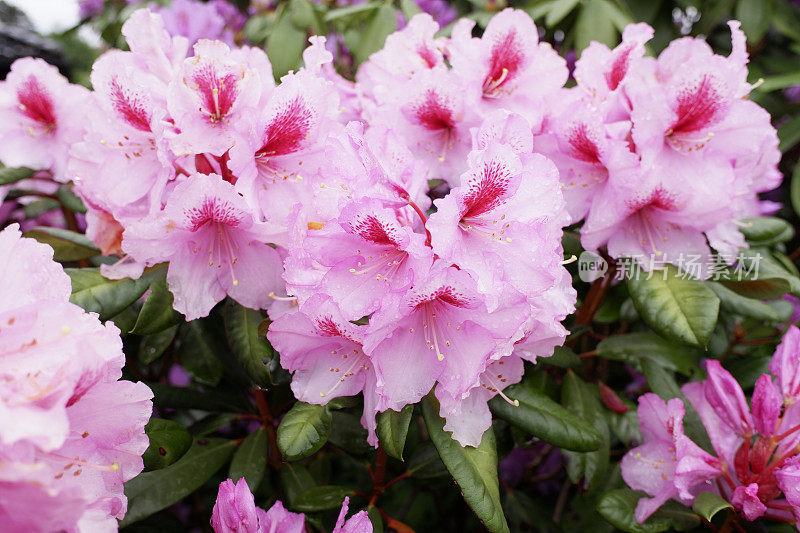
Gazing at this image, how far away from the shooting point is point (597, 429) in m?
0.98

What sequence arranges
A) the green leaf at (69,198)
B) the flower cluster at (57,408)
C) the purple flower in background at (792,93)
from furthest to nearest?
the purple flower in background at (792,93)
the green leaf at (69,198)
the flower cluster at (57,408)

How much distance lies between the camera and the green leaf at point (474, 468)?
0.77 metres

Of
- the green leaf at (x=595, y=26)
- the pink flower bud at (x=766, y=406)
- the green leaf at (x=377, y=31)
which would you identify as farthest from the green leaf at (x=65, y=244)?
the green leaf at (x=595, y=26)

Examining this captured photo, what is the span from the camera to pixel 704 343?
89cm

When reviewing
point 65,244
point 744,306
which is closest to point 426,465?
point 744,306

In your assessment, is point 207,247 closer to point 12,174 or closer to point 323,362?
point 323,362

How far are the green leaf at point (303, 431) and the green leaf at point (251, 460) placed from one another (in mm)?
242

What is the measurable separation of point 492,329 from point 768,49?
2.49 meters

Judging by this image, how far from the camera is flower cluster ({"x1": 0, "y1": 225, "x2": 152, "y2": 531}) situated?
18.8 inches

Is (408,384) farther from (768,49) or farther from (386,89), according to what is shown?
(768,49)

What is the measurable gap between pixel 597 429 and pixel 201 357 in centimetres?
70

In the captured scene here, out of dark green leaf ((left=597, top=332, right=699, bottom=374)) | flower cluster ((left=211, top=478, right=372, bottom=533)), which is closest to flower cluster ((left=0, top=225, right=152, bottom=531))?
flower cluster ((left=211, top=478, right=372, bottom=533))

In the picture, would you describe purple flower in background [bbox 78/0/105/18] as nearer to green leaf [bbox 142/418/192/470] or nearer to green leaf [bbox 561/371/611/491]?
green leaf [bbox 142/418/192/470]

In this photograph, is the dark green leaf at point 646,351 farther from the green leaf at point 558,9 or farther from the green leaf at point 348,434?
the green leaf at point 558,9
